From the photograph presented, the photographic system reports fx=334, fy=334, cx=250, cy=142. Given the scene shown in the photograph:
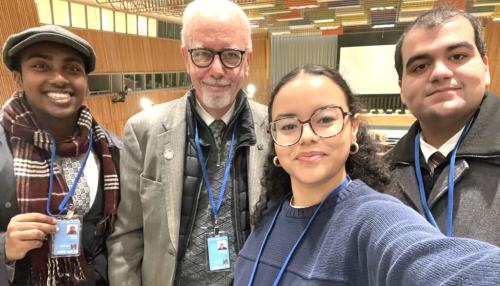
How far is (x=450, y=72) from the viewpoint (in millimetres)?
1238

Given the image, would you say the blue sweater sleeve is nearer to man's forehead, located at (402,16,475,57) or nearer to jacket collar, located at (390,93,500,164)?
jacket collar, located at (390,93,500,164)

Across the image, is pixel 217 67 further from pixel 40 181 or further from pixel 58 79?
pixel 40 181

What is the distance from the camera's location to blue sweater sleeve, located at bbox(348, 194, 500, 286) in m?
0.55

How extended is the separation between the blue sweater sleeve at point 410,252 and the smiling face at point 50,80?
1.44 metres

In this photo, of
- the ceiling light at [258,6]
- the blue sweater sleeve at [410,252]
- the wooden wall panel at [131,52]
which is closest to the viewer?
the blue sweater sleeve at [410,252]

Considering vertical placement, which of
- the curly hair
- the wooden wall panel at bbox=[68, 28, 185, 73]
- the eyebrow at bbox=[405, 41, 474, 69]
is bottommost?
the eyebrow at bbox=[405, 41, 474, 69]

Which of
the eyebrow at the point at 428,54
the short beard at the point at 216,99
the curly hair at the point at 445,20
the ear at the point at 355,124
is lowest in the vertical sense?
the ear at the point at 355,124

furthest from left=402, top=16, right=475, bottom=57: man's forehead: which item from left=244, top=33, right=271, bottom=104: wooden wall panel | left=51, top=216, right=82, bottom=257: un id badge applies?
left=244, top=33, right=271, bottom=104: wooden wall panel

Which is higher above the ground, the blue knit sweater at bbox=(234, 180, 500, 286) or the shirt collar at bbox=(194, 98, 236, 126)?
the shirt collar at bbox=(194, 98, 236, 126)

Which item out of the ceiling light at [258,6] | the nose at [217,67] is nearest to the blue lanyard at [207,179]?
the nose at [217,67]

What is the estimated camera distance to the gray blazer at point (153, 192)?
1.55 m

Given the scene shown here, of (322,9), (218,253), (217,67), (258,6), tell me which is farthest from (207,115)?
(322,9)

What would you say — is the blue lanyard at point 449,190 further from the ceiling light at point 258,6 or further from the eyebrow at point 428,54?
the ceiling light at point 258,6

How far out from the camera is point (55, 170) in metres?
1.62
